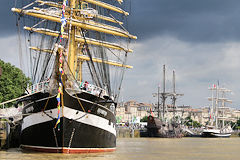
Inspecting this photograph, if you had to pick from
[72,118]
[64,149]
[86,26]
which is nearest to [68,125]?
[72,118]

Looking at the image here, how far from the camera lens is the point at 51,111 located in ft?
71.6

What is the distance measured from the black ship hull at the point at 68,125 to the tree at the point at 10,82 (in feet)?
83.9

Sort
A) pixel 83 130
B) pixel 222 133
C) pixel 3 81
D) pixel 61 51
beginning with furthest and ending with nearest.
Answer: pixel 222 133
pixel 3 81
pixel 83 130
pixel 61 51

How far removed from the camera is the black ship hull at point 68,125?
70.8 feet

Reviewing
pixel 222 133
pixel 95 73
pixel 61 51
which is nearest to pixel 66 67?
pixel 61 51

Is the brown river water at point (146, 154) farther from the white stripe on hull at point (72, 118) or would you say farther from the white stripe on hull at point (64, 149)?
the white stripe on hull at point (72, 118)

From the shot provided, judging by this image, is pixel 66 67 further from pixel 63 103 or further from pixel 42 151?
pixel 42 151

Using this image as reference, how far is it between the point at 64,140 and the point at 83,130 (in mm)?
1531

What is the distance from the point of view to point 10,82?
163ft

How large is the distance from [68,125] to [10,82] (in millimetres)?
30736

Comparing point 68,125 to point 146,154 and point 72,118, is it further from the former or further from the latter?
point 146,154

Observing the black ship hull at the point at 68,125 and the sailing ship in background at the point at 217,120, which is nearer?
the black ship hull at the point at 68,125

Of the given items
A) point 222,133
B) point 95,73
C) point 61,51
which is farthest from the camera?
point 222,133

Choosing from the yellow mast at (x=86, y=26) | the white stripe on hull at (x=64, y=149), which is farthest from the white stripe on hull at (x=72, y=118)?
the yellow mast at (x=86, y=26)
